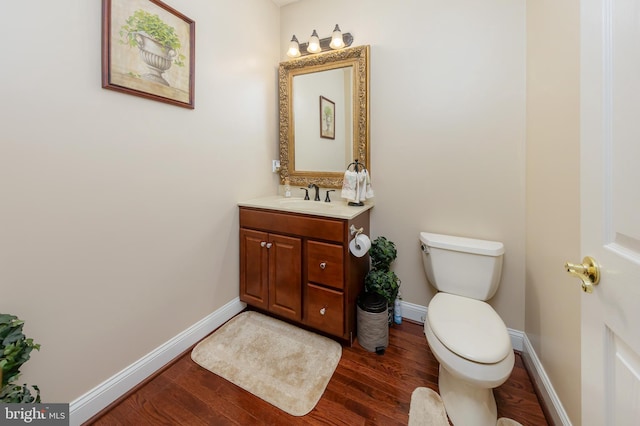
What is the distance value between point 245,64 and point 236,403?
226 centimetres

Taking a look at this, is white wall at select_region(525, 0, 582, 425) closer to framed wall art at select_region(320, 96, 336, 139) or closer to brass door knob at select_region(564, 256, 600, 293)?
brass door knob at select_region(564, 256, 600, 293)

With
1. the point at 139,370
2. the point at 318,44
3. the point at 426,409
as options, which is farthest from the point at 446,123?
the point at 139,370

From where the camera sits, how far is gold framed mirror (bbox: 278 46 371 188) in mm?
2023

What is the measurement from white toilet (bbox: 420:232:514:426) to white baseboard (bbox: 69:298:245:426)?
1.45 metres

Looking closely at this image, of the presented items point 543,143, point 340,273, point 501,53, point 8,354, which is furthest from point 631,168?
point 8,354

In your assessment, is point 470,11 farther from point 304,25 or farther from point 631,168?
point 631,168

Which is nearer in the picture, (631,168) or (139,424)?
(631,168)

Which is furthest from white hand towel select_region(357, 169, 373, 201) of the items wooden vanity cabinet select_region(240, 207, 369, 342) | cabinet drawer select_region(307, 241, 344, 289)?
cabinet drawer select_region(307, 241, 344, 289)

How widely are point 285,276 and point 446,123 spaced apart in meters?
1.56

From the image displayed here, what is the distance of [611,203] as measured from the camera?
1.87 feet

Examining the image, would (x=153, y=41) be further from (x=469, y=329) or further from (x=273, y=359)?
(x=469, y=329)

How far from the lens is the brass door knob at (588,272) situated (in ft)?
2.00

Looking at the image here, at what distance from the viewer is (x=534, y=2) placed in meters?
1.43

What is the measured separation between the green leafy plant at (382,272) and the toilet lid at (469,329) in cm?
32
